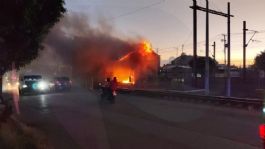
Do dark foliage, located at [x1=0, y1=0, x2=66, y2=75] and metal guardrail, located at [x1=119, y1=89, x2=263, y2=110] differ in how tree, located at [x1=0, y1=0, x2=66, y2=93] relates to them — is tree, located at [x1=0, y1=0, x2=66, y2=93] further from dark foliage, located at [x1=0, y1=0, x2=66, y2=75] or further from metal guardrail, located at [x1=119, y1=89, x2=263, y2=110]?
metal guardrail, located at [x1=119, y1=89, x2=263, y2=110]

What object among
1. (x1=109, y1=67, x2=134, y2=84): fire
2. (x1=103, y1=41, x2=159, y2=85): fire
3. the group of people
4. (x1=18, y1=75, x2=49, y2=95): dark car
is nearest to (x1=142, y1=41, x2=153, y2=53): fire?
(x1=103, y1=41, x2=159, y2=85): fire

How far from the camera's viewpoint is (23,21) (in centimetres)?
1216

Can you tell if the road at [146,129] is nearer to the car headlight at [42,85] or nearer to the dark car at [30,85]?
the dark car at [30,85]

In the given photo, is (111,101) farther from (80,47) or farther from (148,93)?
(80,47)

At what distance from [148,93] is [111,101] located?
9.95 metres

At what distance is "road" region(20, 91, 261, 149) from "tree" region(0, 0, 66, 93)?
9.61 ft

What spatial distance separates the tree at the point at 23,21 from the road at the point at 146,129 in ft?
9.61

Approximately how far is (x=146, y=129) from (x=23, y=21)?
591cm

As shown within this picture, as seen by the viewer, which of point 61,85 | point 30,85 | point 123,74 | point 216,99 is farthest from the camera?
point 123,74

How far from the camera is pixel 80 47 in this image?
54062 mm

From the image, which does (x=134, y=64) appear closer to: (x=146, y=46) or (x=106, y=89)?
(x=146, y=46)

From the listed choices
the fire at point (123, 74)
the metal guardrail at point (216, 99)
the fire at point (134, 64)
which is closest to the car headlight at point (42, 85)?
the fire at point (134, 64)

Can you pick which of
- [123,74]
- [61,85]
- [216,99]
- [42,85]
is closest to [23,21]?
[216,99]

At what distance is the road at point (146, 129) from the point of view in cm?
1298
